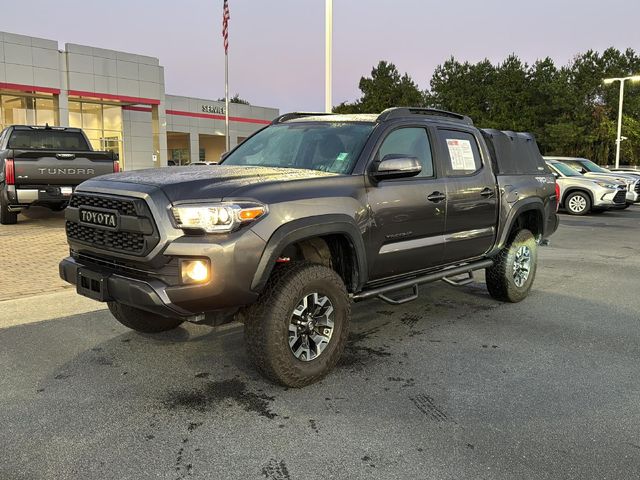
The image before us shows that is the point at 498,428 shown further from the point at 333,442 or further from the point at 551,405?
the point at 333,442

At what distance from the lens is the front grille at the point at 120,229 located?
344cm

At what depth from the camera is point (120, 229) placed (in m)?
3.58

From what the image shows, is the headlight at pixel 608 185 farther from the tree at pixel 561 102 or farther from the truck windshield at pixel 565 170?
the tree at pixel 561 102

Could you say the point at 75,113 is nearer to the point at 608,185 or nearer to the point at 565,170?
the point at 565,170

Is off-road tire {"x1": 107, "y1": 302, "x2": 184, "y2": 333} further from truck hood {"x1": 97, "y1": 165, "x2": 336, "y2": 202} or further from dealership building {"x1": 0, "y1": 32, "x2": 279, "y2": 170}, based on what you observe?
dealership building {"x1": 0, "y1": 32, "x2": 279, "y2": 170}

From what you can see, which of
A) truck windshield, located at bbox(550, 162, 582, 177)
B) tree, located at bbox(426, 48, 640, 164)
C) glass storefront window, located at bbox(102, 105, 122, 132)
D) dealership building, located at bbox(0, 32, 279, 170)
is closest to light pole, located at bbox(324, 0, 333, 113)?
truck windshield, located at bbox(550, 162, 582, 177)

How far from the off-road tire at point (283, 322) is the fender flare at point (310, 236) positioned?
0.16m

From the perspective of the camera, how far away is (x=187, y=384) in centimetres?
386

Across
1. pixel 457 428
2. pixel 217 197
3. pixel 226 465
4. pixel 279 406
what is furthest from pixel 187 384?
pixel 457 428

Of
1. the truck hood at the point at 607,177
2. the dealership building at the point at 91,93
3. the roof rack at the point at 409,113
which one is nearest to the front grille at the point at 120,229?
the roof rack at the point at 409,113

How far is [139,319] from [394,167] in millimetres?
2495

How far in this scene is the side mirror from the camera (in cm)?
416

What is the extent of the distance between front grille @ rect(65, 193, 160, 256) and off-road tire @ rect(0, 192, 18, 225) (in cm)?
867

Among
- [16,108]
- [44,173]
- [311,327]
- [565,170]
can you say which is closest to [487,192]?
[311,327]
